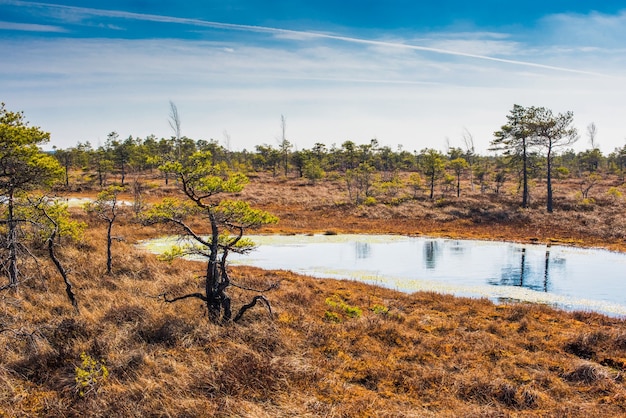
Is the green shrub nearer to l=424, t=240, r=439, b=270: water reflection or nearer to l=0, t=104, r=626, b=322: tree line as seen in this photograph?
l=0, t=104, r=626, b=322: tree line

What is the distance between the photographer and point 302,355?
1084 centimetres

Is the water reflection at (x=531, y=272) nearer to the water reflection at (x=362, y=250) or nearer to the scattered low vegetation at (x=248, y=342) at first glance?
the scattered low vegetation at (x=248, y=342)

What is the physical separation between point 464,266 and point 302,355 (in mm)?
18859

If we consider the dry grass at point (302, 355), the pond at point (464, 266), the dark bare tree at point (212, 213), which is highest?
the dark bare tree at point (212, 213)

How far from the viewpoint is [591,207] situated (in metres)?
46.3

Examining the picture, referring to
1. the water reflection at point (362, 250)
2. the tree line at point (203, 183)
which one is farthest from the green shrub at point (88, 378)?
the water reflection at point (362, 250)

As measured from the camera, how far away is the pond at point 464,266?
67.1 feet

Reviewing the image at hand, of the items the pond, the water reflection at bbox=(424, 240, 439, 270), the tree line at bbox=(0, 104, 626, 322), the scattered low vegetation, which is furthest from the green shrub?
the water reflection at bbox=(424, 240, 439, 270)

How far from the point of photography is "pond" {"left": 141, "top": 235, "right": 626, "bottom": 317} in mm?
20453

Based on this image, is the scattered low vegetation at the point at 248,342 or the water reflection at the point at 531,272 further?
the water reflection at the point at 531,272

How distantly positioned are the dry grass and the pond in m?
2.96

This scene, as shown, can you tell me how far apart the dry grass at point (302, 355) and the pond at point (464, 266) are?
2.96 metres

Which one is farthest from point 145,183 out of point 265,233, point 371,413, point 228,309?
point 371,413

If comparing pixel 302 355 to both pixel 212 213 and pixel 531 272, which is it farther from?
pixel 531 272
